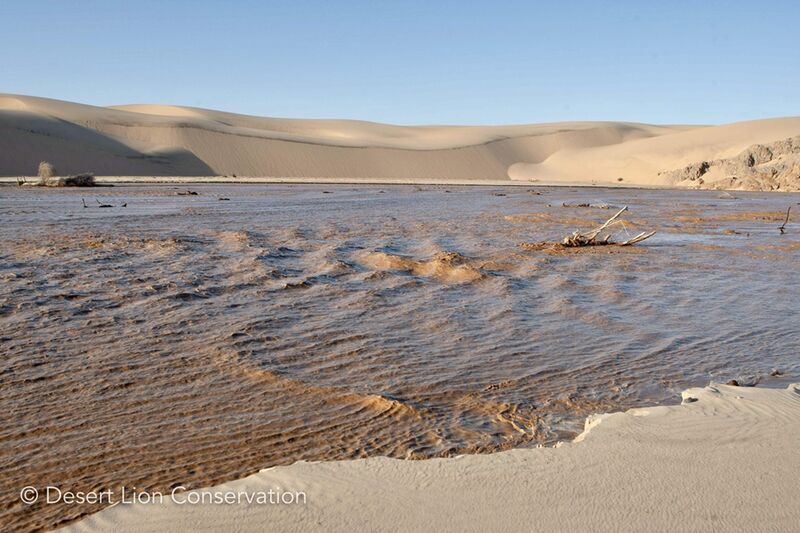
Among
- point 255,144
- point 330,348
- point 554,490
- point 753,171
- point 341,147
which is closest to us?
point 554,490

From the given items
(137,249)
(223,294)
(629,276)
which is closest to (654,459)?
(223,294)

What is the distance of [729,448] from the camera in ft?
11.0

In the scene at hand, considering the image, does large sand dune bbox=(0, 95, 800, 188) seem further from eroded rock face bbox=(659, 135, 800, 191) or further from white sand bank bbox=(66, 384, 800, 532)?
white sand bank bbox=(66, 384, 800, 532)

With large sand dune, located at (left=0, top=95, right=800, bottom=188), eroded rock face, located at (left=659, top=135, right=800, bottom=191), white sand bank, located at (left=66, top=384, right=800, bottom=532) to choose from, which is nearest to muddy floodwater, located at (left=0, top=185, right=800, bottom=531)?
white sand bank, located at (left=66, top=384, right=800, bottom=532)

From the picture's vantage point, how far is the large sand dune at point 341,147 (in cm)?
6294

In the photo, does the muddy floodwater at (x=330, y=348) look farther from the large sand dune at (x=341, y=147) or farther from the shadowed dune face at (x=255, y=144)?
the shadowed dune face at (x=255, y=144)

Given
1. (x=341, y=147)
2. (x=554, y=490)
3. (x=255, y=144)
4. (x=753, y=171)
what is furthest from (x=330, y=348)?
(x=341, y=147)

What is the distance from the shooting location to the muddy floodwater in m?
3.41

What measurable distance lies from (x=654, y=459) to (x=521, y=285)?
4.81 m

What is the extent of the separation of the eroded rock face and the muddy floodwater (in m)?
36.4

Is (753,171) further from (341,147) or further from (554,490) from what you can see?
(341,147)

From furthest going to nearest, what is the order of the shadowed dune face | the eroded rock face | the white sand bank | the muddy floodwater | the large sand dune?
the shadowed dune face
the large sand dune
the eroded rock face
the muddy floodwater
the white sand bank

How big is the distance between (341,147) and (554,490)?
301ft

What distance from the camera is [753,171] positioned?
46.8m
